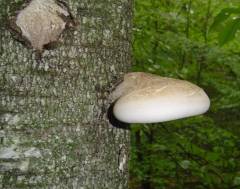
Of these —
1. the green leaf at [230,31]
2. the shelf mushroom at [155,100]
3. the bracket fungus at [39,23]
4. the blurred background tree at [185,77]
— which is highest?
the bracket fungus at [39,23]

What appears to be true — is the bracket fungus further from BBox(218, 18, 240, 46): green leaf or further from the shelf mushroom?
BBox(218, 18, 240, 46): green leaf

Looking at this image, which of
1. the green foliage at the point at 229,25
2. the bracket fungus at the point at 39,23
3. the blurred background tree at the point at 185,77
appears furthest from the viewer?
the blurred background tree at the point at 185,77

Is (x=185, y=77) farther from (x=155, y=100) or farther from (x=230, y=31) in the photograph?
(x=155, y=100)

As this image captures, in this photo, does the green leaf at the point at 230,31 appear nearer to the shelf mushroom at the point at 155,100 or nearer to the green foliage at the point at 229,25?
the green foliage at the point at 229,25

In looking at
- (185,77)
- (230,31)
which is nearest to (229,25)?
(230,31)

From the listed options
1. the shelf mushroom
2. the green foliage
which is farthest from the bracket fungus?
the green foliage

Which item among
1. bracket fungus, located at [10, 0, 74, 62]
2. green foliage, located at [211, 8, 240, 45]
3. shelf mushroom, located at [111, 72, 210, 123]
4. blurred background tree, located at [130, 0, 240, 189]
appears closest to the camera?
bracket fungus, located at [10, 0, 74, 62]

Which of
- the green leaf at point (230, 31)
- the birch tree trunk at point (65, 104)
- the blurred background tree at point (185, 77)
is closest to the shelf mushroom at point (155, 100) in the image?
the birch tree trunk at point (65, 104)
